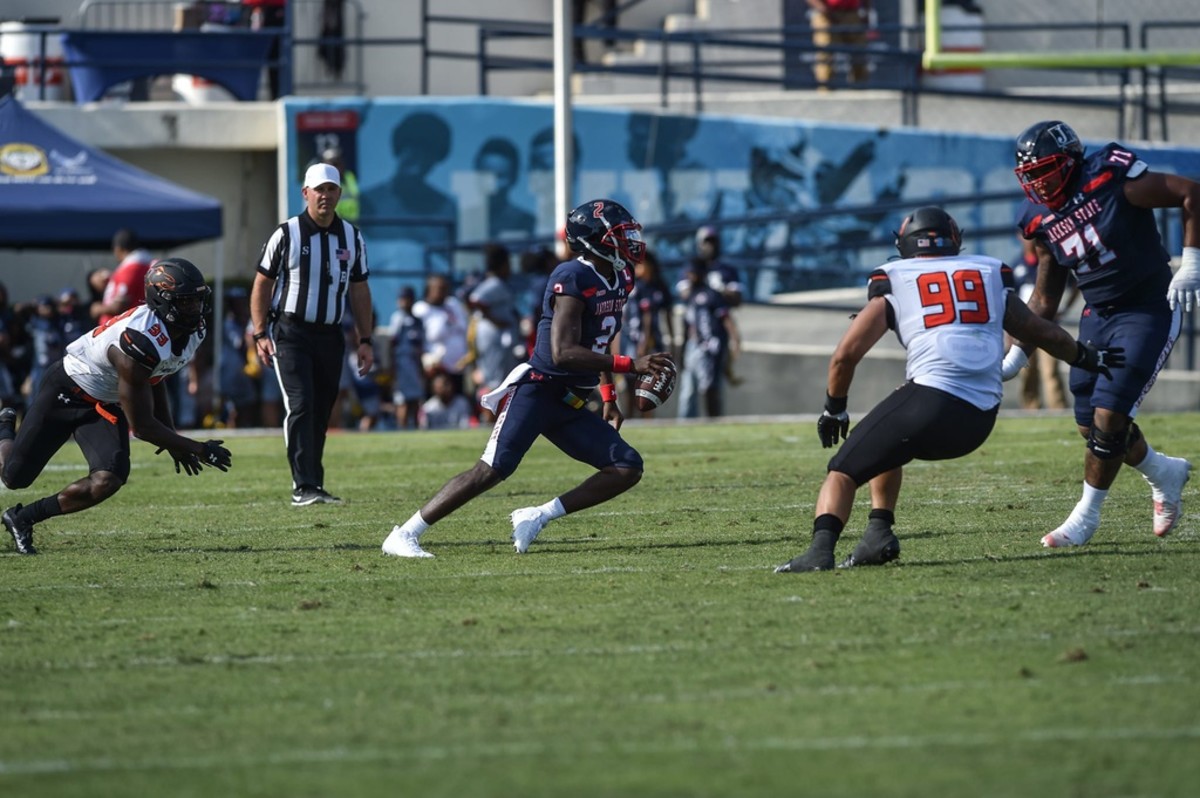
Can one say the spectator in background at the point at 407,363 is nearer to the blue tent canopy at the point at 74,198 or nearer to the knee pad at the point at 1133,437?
the blue tent canopy at the point at 74,198

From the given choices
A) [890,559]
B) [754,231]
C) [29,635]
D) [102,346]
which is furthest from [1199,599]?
[754,231]

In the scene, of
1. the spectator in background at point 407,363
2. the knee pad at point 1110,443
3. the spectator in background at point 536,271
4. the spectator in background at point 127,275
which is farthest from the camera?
the spectator in background at point 407,363

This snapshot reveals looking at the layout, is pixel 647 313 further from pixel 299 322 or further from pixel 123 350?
pixel 123 350

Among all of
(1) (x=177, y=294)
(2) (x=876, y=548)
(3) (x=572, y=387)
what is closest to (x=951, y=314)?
(2) (x=876, y=548)

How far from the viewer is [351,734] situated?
182 inches

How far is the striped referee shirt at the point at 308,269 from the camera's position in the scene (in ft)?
32.6

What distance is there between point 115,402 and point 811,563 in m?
3.31

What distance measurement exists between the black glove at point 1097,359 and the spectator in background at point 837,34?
576 inches

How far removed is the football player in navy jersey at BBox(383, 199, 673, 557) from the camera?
7594 mm

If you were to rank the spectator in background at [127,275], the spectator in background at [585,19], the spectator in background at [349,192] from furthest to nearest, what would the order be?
the spectator in background at [585,19] → the spectator in background at [349,192] → the spectator in background at [127,275]

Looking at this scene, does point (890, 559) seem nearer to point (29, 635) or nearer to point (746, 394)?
point (29, 635)

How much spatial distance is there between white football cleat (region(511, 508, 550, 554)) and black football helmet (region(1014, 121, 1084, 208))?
96.9 inches

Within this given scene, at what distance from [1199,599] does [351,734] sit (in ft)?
10.1

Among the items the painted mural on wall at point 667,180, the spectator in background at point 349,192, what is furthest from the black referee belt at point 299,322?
the spectator in background at point 349,192
